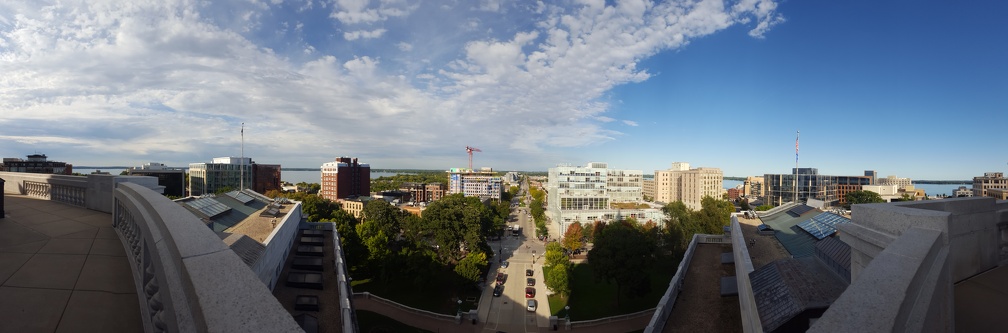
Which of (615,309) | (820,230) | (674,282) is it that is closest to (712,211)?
(615,309)

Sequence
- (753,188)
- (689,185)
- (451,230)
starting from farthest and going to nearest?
1. (753,188)
2. (689,185)
3. (451,230)

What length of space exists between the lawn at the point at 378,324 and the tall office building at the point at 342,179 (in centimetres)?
5973

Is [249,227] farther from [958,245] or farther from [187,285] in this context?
[958,245]

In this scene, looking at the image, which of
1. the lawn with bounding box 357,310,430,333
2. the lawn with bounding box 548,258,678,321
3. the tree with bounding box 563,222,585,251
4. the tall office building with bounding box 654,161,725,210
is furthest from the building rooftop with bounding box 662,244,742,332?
the tall office building with bounding box 654,161,725,210

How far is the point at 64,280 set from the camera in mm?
4535

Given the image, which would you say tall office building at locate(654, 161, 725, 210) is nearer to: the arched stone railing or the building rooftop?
the building rooftop

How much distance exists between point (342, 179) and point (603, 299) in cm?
6703

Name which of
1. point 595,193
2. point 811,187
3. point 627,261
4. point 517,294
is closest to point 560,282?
point 517,294

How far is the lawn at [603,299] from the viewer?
2548cm

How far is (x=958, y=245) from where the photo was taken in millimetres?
6191

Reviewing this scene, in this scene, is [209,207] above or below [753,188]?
above

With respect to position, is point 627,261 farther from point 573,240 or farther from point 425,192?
point 425,192

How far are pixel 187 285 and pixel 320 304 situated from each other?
311 inches

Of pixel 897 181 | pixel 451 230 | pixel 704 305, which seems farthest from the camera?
pixel 897 181
